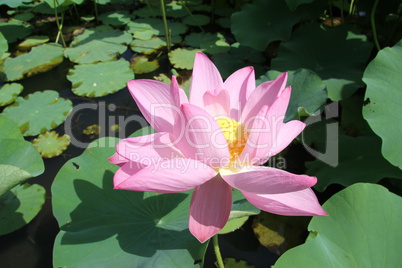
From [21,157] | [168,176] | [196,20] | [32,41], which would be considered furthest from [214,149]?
[32,41]

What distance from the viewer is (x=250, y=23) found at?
105 inches

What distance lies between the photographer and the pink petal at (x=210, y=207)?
92 centimetres

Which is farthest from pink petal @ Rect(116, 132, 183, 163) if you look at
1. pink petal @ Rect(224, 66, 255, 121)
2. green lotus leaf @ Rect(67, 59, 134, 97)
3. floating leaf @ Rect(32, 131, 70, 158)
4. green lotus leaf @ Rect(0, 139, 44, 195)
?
green lotus leaf @ Rect(67, 59, 134, 97)

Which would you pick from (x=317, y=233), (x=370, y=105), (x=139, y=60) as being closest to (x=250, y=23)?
(x=139, y=60)

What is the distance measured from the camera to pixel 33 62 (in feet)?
9.45

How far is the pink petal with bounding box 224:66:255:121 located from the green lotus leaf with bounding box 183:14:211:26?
269 centimetres

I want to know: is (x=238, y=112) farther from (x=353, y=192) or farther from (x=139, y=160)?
(x=353, y=192)

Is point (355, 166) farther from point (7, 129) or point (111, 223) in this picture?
point (7, 129)

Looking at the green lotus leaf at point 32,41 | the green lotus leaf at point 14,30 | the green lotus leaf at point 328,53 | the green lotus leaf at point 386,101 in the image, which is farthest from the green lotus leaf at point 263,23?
the green lotus leaf at point 14,30

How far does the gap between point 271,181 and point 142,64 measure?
92.4 inches

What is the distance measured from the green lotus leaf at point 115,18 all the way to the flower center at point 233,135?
118 inches

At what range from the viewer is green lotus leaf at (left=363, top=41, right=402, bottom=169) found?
1344mm

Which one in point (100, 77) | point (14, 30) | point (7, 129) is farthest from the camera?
point (14, 30)

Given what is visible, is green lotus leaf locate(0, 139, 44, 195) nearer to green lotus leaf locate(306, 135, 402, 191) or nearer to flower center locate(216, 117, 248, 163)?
flower center locate(216, 117, 248, 163)
